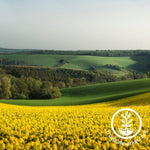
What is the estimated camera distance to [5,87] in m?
75.5

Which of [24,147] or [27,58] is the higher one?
[27,58]

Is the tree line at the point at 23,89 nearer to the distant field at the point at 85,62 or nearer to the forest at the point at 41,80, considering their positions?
the forest at the point at 41,80

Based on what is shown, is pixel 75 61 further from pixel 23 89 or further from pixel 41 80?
pixel 23 89

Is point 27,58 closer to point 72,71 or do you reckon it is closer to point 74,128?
point 72,71

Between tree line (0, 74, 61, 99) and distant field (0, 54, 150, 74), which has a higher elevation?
distant field (0, 54, 150, 74)

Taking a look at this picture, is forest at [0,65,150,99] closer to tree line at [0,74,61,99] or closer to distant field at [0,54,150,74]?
tree line at [0,74,61,99]

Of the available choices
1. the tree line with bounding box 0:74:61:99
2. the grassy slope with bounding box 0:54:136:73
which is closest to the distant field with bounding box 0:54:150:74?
the grassy slope with bounding box 0:54:136:73

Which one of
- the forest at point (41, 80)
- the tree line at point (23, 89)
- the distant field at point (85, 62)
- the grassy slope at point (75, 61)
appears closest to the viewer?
the tree line at point (23, 89)

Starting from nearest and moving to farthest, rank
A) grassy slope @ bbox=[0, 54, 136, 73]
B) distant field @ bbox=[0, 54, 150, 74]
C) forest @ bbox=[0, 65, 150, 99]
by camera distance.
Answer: forest @ bbox=[0, 65, 150, 99]
distant field @ bbox=[0, 54, 150, 74]
grassy slope @ bbox=[0, 54, 136, 73]

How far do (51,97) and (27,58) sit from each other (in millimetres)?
109865

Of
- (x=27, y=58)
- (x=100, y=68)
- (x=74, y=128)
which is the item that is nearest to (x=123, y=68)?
(x=100, y=68)

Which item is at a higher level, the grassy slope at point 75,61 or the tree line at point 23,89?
the grassy slope at point 75,61

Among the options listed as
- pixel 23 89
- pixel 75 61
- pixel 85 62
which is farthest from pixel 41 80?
pixel 75 61

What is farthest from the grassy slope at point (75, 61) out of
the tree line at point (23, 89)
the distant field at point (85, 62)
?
the tree line at point (23, 89)
